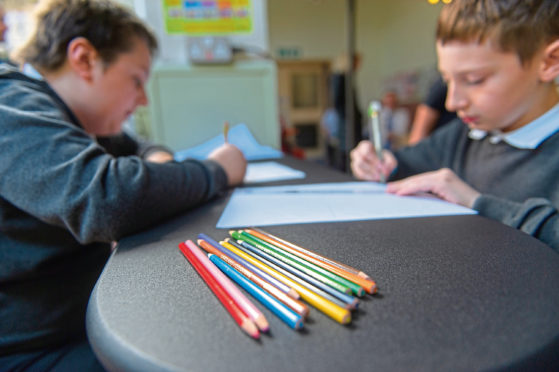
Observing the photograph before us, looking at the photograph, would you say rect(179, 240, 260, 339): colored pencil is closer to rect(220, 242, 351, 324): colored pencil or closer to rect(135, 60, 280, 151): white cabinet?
rect(220, 242, 351, 324): colored pencil

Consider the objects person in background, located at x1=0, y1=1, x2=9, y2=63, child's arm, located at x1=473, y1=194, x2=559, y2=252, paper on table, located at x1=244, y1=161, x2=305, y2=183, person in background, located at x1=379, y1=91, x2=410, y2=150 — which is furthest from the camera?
person in background, located at x1=379, y1=91, x2=410, y2=150

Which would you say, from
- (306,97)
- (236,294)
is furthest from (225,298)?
(306,97)

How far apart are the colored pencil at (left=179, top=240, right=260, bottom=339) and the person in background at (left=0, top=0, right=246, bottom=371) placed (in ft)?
0.44

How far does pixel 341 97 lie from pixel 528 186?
2.13 meters

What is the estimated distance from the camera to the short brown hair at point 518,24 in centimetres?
57

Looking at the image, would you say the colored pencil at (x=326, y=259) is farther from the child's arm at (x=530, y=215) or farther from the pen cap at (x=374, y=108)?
the pen cap at (x=374, y=108)

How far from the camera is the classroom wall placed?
4.43m

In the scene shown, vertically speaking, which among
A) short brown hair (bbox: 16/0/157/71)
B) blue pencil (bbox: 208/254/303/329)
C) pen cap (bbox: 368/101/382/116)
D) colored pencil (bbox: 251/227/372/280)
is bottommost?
colored pencil (bbox: 251/227/372/280)

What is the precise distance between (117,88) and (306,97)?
16.8 feet

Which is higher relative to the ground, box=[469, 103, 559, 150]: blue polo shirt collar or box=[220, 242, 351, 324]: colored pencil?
box=[469, 103, 559, 150]: blue polo shirt collar

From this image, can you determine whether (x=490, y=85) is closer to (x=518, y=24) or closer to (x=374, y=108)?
(x=518, y=24)

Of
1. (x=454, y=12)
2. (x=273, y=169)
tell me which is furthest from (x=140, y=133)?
(x=454, y=12)

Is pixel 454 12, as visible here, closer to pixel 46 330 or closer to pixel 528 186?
pixel 528 186

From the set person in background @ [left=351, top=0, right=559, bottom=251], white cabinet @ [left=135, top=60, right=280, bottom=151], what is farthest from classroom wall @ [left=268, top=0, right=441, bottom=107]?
person in background @ [left=351, top=0, right=559, bottom=251]
